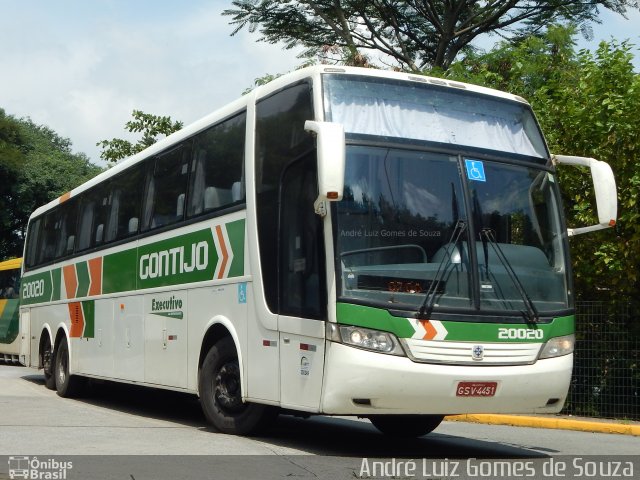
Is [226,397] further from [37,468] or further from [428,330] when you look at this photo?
[37,468]

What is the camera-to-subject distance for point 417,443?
1084 cm

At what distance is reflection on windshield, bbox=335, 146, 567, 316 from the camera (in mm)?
8617

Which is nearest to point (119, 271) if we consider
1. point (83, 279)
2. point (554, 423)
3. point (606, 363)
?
point (83, 279)

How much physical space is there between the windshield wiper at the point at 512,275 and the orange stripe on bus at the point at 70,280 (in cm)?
896

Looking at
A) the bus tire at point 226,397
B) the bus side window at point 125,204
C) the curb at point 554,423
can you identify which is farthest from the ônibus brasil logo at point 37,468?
the curb at point 554,423

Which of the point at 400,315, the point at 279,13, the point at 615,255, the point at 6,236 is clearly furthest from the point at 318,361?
the point at 6,236

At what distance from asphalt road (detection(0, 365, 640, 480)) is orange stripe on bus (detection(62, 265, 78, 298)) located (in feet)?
7.64

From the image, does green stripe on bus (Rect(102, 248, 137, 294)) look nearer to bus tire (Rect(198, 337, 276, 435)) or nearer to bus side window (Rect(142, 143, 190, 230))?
bus side window (Rect(142, 143, 190, 230))

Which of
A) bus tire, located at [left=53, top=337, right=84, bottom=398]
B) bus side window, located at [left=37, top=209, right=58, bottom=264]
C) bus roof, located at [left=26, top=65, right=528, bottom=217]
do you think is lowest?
bus tire, located at [left=53, top=337, right=84, bottom=398]

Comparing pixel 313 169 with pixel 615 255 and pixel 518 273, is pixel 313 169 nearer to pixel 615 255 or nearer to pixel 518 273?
pixel 518 273

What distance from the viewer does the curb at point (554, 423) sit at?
42.7 ft

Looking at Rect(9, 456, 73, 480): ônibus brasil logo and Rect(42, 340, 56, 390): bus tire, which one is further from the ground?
Rect(42, 340, 56, 390): bus tire

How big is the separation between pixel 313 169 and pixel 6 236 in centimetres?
4367

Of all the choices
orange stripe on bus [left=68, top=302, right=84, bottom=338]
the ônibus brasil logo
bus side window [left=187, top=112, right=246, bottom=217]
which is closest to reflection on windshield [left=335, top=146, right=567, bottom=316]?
bus side window [left=187, top=112, right=246, bottom=217]
